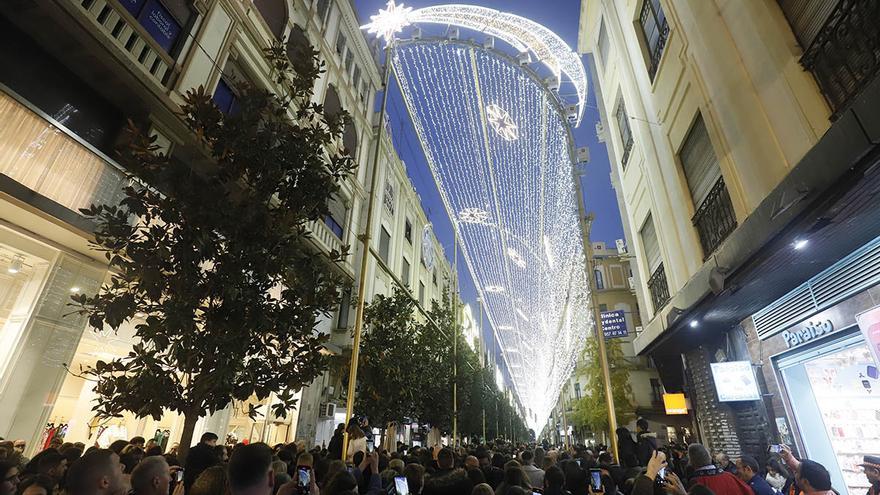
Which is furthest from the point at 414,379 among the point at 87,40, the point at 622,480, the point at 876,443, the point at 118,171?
the point at 87,40

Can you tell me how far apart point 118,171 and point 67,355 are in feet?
11.8

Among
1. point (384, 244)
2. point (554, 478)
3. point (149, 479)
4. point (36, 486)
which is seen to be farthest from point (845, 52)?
point (384, 244)

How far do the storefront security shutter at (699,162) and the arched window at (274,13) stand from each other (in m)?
12.9

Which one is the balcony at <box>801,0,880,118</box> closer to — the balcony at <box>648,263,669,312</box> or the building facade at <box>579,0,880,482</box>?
the building facade at <box>579,0,880,482</box>

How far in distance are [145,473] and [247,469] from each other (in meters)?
0.97

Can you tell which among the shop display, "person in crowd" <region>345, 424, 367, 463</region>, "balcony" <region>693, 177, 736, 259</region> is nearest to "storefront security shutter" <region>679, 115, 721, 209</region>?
"balcony" <region>693, 177, 736, 259</region>

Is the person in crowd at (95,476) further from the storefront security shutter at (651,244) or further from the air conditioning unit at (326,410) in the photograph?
the air conditioning unit at (326,410)

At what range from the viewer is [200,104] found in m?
5.32

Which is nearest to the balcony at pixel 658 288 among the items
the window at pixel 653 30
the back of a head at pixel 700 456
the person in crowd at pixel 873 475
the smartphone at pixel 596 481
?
the window at pixel 653 30

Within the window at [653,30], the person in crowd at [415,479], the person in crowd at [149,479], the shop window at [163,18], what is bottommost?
the person in crowd at [415,479]

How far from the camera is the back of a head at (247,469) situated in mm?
2445

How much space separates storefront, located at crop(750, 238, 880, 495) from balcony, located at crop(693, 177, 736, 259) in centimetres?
153

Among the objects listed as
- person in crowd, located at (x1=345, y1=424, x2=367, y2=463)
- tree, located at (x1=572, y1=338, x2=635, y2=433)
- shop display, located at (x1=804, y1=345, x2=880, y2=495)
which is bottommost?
person in crowd, located at (x1=345, y1=424, x2=367, y2=463)

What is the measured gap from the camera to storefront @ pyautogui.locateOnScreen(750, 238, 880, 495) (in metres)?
6.28
